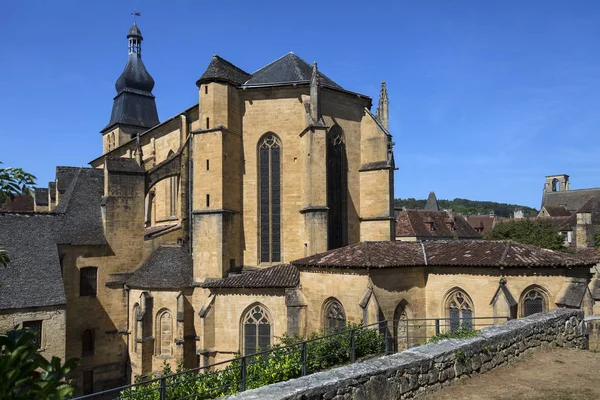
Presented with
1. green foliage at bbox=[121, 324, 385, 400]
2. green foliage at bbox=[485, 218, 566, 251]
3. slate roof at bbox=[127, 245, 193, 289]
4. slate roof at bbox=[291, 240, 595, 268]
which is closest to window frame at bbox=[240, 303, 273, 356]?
slate roof at bbox=[291, 240, 595, 268]

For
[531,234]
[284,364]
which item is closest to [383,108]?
[284,364]

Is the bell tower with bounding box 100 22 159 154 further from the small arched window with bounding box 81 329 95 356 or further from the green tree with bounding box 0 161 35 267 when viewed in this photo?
the green tree with bounding box 0 161 35 267

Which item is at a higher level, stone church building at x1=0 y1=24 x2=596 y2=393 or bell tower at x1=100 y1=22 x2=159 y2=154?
bell tower at x1=100 y1=22 x2=159 y2=154

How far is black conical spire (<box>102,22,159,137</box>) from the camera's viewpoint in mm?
50031

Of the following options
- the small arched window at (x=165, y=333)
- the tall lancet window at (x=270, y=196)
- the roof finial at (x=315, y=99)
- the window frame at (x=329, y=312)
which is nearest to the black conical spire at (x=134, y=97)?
the tall lancet window at (x=270, y=196)

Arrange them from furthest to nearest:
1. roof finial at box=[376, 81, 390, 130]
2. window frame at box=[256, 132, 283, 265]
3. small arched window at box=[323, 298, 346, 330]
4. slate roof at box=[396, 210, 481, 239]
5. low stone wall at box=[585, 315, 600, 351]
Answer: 1. slate roof at box=[396, 210, 481, 239]
2. roof finial at box=[376, 81, 390, 130]
3. window frame at box=[256, 132, 283, 265]
4. small arched window at box=[323, 298, 346, 330]
5. low stone wall at box=[585, 315, 600, 351]

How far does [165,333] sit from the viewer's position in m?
21.0

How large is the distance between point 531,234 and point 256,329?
27687 mm

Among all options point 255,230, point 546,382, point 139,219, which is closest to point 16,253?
point 139,219

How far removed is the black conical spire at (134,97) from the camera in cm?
5003

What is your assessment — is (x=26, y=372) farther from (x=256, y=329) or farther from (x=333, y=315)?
(x=256, y=329)

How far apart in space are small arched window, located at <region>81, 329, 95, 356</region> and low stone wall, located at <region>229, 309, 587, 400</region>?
19.4m

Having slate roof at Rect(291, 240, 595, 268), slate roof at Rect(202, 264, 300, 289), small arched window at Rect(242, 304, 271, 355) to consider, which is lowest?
small arched window at Rect(242, 304, 271, 355)

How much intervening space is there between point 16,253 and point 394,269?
16870mm
